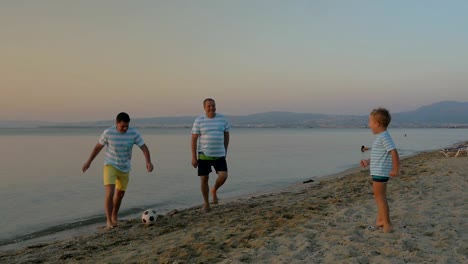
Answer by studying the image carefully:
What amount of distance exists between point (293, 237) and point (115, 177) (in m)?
3.15

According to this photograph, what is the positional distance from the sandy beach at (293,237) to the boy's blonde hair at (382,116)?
1.41 metres

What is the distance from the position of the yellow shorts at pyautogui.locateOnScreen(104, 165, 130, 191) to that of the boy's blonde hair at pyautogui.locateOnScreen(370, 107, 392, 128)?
4.09m

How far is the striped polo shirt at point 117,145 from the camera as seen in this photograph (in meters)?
6.24

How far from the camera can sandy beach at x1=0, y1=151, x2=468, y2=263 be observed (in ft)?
13.8

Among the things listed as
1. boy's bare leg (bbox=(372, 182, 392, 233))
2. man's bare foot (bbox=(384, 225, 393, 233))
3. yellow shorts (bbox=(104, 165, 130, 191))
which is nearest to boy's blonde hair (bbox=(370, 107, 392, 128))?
boy's bare leg (bbox=(372, 182, 392, 233))

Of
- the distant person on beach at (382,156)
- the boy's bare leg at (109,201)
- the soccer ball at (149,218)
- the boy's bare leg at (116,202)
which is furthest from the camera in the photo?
the soccer ball at (149,218)

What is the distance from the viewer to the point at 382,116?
16.1 feet

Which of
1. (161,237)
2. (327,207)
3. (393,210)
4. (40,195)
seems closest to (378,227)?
(393,210)

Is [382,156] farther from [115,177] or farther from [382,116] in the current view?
[115,177]

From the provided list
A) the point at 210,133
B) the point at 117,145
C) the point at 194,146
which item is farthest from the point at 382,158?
the point at 117,145

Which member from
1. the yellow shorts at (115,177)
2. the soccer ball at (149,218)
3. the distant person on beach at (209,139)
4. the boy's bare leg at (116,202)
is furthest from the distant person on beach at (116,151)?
the distant person on beach at (209,139)

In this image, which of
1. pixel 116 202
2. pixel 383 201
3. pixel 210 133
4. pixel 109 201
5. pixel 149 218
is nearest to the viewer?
pixel 383 201

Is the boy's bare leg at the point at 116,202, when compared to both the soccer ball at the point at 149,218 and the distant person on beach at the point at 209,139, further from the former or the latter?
the distant person on beach at the point at 209,139

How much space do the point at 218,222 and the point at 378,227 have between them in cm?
249
